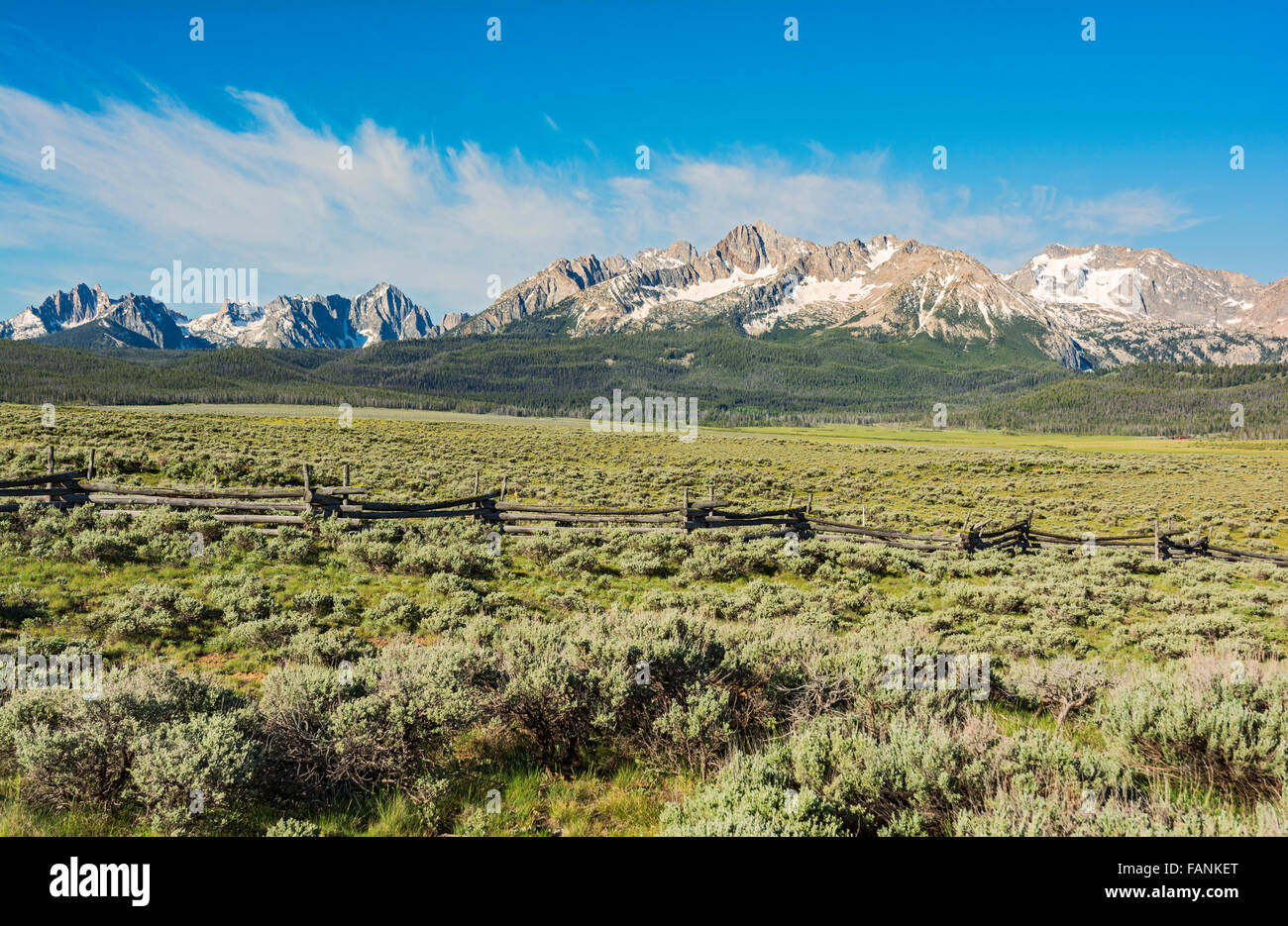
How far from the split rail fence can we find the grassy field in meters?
1.15

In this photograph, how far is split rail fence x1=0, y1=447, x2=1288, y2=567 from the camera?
1402 centimetres

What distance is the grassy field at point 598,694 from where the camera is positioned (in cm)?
374

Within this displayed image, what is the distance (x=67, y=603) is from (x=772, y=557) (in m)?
14.3

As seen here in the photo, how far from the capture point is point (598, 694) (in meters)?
5.27

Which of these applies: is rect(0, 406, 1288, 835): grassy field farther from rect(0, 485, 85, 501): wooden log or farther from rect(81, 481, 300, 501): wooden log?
rect(81, 481, 300, 501): wooden log

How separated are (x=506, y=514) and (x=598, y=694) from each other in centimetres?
1282

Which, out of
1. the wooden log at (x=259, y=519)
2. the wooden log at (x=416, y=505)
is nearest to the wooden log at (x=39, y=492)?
the wooden log at (x=259, y=519)

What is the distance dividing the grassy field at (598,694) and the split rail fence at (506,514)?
3.78 ft

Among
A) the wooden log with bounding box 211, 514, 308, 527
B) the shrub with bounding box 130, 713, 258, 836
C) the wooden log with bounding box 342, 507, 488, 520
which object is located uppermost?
the wooden log with bounding box 211, 514, 308, 527

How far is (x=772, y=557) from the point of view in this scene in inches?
603

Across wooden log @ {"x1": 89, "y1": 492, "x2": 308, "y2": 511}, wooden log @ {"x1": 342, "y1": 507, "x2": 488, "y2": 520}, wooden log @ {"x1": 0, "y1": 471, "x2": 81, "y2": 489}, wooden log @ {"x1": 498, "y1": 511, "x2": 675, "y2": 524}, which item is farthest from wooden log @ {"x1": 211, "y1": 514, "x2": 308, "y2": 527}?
wooden log @ {"x1": 498, "y1": 511, "x2": 675, "y2": 524}

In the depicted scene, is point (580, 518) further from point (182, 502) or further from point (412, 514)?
point (182, 502)

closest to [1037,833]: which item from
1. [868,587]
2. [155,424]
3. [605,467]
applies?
[868,587]
